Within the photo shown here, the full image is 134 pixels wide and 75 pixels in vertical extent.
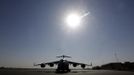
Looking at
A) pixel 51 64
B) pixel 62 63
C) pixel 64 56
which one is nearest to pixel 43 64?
pixel 51 64

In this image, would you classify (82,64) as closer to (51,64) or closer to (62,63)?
(51,64)

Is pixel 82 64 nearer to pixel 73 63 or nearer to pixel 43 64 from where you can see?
pixel 73 63

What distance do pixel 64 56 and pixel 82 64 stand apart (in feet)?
32.1

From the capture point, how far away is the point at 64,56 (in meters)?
61.2

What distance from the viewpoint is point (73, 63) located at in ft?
176

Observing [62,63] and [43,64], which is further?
[43,64]

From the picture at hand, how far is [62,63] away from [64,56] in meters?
20.5

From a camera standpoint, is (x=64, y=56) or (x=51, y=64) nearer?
(x=51, y=64)

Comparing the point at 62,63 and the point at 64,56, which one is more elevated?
the point at 64,56

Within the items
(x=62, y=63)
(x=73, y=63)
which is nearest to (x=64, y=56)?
(x=73, y=63)

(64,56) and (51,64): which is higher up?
(64,56)

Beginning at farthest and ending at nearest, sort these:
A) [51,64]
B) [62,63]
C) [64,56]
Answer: [64,56], [51,64], [62,63]

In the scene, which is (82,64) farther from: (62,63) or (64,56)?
(62,63)

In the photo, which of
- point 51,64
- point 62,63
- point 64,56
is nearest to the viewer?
point 62,63
